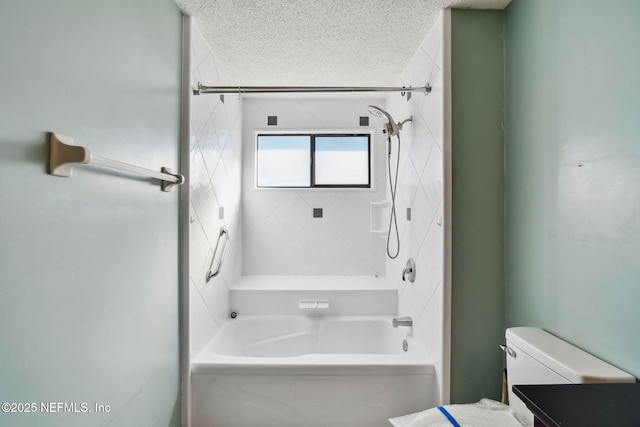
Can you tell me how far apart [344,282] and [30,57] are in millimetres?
2171

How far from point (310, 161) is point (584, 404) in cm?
234

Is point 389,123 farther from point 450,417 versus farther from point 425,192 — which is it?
point 450,417

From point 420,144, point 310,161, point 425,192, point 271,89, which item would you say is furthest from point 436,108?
point 310,161

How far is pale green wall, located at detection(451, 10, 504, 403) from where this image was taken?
1382mm

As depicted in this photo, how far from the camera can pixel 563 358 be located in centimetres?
93

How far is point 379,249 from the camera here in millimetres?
2643

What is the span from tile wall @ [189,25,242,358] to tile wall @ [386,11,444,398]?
120cm

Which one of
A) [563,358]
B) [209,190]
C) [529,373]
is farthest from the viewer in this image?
[209,190]

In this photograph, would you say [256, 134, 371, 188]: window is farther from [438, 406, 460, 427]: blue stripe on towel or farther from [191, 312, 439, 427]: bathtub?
[438, 406, 460, 427]: blue stripe on towel

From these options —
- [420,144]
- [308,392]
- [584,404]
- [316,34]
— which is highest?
[316,34]

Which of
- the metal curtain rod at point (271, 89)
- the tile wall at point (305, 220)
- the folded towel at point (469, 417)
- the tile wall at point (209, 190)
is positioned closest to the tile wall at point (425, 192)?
the metal curtain rod at point (271, 89)

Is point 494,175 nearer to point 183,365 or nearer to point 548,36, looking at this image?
point 548,36

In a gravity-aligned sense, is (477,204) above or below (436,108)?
below

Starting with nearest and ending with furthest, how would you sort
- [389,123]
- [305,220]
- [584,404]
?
[584,404] → [389,123] → [305,220]
